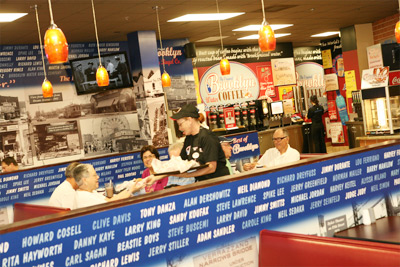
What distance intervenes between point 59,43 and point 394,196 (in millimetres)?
3165

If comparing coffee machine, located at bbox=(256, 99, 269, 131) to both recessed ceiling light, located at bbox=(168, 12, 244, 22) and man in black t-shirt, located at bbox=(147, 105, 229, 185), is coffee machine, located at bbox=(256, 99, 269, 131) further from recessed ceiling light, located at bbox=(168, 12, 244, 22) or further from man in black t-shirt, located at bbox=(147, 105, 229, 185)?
man in black t-shirt, located at bbox=(147, 105, 229, 185)

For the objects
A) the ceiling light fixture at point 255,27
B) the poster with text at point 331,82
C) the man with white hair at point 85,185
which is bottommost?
the man with white hair at point 85,185

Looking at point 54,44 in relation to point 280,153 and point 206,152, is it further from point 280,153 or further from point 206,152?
point 280,153

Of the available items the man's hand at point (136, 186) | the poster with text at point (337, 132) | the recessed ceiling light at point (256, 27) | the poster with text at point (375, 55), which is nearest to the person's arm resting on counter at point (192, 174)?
the man's hand at point (136, 186)

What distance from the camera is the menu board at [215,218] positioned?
280 centimetres

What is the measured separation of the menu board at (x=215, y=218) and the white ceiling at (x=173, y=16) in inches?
183

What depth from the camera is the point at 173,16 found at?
912 centimetres

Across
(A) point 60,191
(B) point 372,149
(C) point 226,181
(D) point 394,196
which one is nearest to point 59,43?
(A) point 60,191

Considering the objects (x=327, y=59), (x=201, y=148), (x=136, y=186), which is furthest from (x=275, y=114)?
(x=136, y=186)

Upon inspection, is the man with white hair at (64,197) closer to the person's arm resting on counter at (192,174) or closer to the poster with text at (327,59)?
the person's arm resting on counter at (192,174)

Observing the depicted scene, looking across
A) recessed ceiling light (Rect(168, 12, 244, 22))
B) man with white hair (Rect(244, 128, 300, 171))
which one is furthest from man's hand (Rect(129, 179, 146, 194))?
recessed ceiling light (Rect(168, 12, 244, 22))

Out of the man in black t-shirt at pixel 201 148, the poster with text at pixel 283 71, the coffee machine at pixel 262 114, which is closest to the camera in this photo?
the man in black t-shirt at pixel 201 148

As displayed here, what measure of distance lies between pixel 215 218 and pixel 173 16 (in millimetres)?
6374

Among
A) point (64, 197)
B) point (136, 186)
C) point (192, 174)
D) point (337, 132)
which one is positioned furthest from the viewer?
point (337, 132)
